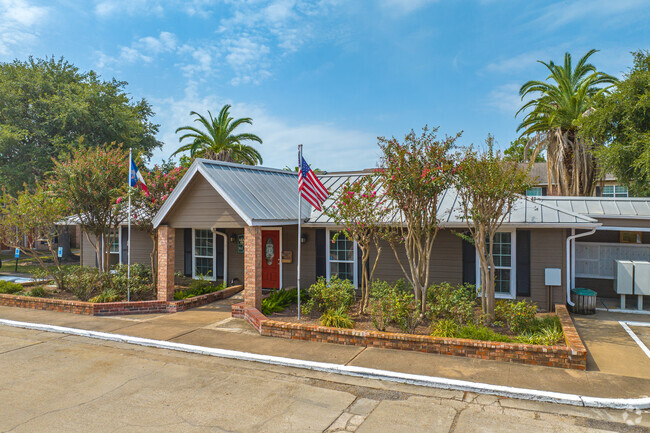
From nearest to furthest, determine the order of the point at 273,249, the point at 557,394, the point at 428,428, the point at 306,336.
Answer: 1. the point at 428,428
2. the point at 557,394
3. the point at 306,336
4. the point at 273,249

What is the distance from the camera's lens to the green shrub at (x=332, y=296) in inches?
426

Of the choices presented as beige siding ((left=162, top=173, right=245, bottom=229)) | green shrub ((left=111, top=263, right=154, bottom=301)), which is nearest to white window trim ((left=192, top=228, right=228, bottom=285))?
green shrub ((left=111, top=263, right=154, bottom=301))

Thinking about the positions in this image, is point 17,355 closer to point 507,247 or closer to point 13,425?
point 13,425

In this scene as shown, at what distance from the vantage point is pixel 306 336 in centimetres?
935

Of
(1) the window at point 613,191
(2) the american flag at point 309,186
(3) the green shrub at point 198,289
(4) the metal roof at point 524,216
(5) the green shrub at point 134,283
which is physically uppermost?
(1) the window at point 613,191

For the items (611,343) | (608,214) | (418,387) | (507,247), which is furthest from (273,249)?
(608,214)

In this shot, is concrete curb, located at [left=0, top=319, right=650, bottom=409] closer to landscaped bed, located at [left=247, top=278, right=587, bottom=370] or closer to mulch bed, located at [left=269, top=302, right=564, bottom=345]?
landscaped bed, located at [left=247, top=278, right=587, bottom=370]

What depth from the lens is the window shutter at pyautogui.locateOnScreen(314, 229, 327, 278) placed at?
13.8 metres

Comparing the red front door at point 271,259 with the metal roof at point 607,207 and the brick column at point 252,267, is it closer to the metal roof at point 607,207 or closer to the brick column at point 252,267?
the brick column at point 252,267

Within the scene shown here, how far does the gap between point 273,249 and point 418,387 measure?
28.9ft

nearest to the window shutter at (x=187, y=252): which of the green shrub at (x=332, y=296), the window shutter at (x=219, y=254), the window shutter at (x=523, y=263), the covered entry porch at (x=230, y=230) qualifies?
the covered entry porch at (x=230, y=230)

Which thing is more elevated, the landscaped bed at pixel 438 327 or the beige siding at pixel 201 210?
the beige siding at pixel 201 210

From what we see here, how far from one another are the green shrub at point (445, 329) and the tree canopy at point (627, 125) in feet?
44.4

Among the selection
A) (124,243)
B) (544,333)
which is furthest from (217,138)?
(544,333)
